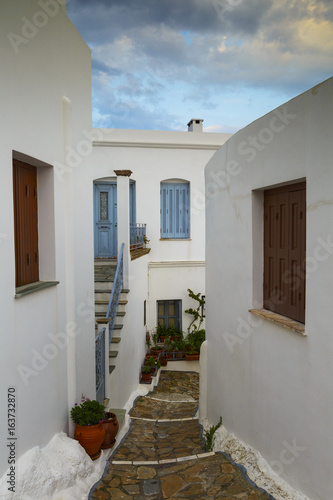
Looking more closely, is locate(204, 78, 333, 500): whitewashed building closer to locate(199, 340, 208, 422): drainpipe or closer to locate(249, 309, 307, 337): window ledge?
locate(249, 309, 307, 337): window ledge

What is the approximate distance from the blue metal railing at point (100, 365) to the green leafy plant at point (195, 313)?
20.4 ft

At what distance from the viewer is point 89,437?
4.68 metres

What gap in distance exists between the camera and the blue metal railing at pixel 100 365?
655 centimetres

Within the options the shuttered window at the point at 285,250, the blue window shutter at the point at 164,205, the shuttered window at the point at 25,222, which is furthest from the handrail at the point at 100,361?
the blue window shutter at the point at 164,205

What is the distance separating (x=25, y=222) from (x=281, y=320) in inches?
118

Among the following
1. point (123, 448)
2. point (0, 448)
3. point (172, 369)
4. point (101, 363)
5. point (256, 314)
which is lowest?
point (172, 369)

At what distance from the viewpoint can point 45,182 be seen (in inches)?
173

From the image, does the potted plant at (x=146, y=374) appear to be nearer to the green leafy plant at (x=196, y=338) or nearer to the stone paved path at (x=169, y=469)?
the green leafy plant at (x=196, y=338)

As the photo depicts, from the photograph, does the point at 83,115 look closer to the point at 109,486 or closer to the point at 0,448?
the point at 0,448

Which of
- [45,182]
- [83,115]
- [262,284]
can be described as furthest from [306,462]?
[83,115]

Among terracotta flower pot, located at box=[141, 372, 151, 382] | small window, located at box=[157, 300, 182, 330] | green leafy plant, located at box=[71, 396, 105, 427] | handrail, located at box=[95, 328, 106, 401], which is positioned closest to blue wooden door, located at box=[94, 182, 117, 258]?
small window, located at box=[157, 300, 182, 330]

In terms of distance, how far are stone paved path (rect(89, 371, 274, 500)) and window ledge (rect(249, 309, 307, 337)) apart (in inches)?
67.0

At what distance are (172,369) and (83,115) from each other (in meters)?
9.27

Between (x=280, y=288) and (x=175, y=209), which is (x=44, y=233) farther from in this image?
(x=175, y=209)
